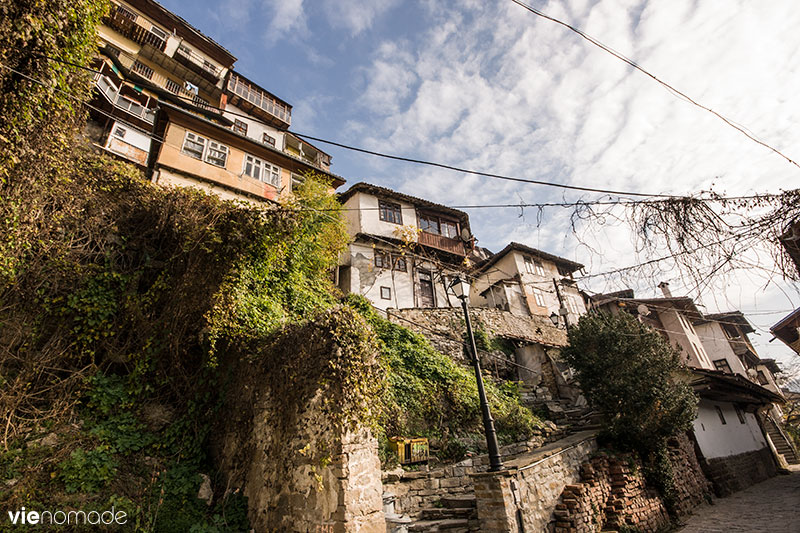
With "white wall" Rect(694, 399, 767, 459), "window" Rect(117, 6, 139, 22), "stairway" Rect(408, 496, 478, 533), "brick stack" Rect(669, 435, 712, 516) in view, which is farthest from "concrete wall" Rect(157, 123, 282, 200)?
"white wall" Rect(694, 399, 767, 459)

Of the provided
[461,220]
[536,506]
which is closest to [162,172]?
[536,506]

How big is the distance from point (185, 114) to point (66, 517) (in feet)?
44.2

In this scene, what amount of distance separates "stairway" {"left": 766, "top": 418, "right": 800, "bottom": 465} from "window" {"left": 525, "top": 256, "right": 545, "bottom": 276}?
15625 millimetres

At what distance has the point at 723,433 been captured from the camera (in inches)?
506

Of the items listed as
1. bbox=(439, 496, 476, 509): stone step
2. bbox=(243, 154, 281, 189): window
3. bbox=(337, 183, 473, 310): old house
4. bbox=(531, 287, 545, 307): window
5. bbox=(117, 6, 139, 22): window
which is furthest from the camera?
bbox=(531, 287, 545, 307): window

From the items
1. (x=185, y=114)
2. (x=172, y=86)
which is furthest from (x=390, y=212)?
(x=172, y=86)

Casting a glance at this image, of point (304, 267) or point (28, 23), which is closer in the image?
point (28, 23)

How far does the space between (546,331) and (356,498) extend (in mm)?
18725

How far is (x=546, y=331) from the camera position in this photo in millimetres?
20422

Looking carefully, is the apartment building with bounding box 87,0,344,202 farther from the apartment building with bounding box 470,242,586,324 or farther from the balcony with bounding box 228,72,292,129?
the apartment building with bounding box 470,242,586,324

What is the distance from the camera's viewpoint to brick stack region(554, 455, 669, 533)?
6484 millimetres

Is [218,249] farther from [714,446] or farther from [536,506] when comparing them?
[714,446]

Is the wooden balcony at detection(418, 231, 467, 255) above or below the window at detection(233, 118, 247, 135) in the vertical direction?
below

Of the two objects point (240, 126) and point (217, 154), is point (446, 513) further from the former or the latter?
point (240, 126)
